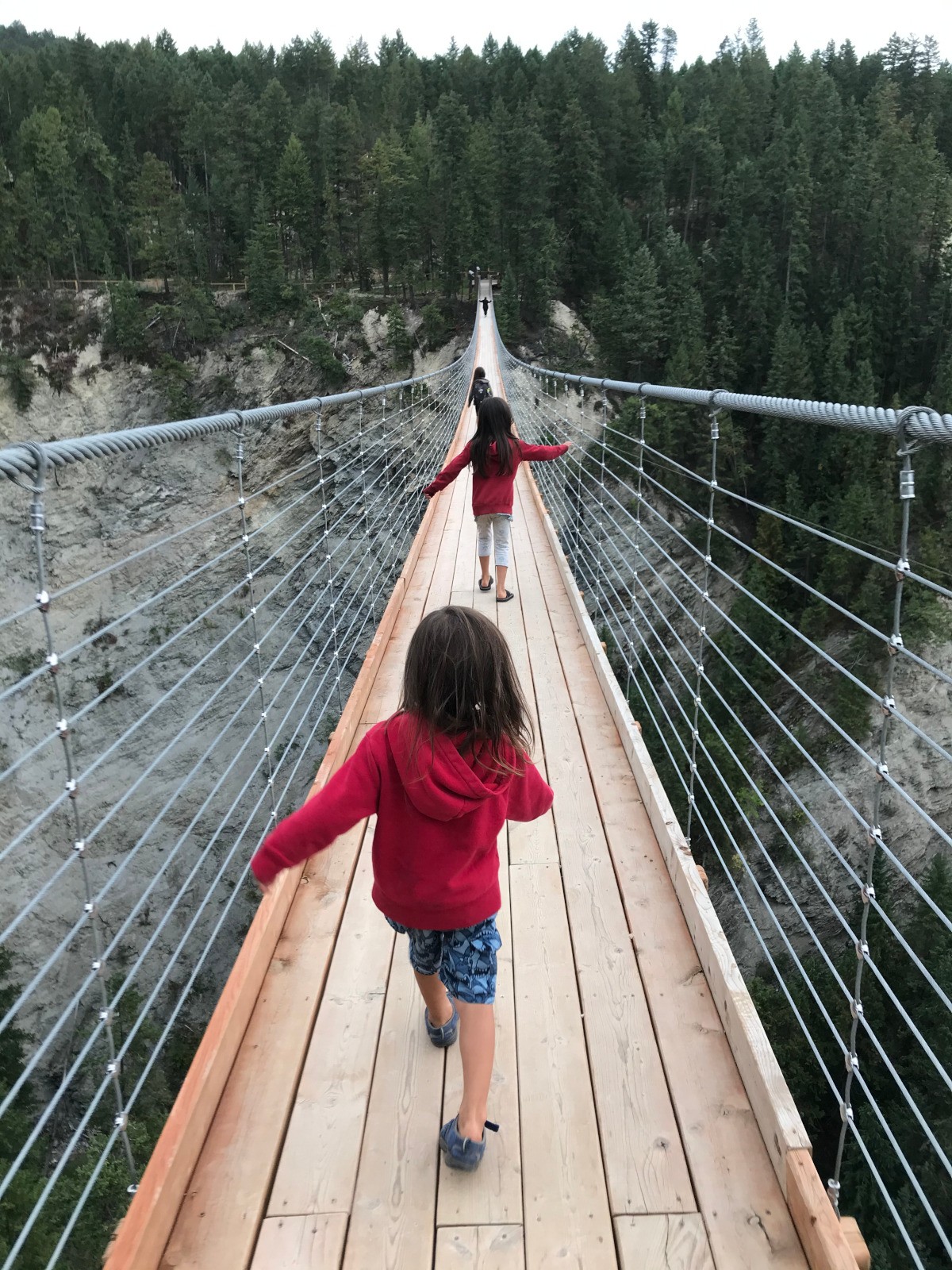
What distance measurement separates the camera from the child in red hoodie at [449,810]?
1318mm

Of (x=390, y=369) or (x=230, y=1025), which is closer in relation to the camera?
(x=230, y=1025)

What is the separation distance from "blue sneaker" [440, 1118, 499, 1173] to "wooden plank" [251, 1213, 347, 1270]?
0.60ft

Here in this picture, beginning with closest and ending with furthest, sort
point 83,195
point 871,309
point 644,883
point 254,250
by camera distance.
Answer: point 644,883 < point 254,250 < point 871,309 < point 83,195

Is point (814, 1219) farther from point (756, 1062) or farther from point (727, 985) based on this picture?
point (727, 985)

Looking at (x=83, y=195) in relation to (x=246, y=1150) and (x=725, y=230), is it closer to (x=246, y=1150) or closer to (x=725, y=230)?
(x=725, y=230)

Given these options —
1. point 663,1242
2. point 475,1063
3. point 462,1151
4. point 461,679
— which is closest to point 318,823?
point 461,679

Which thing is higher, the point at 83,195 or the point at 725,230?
the point at 83,195

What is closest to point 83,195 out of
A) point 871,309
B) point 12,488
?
point 12,488

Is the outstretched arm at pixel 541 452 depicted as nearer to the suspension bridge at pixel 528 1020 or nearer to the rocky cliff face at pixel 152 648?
the suspension bridge at pixel 528 1020

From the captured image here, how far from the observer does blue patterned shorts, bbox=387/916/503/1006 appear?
145 centimetres

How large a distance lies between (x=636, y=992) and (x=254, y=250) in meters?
33.5

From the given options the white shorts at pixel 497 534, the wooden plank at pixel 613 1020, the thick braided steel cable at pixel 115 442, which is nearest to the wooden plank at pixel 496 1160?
the wooden plank at pixel 613 1020

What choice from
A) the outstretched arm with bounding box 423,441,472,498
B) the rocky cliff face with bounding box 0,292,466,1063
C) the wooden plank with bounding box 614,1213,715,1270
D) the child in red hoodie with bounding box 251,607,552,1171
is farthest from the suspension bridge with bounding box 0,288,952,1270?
the rocky cliff face with bounding box 0,292,466,1063

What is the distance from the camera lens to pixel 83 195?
36.2 meters
